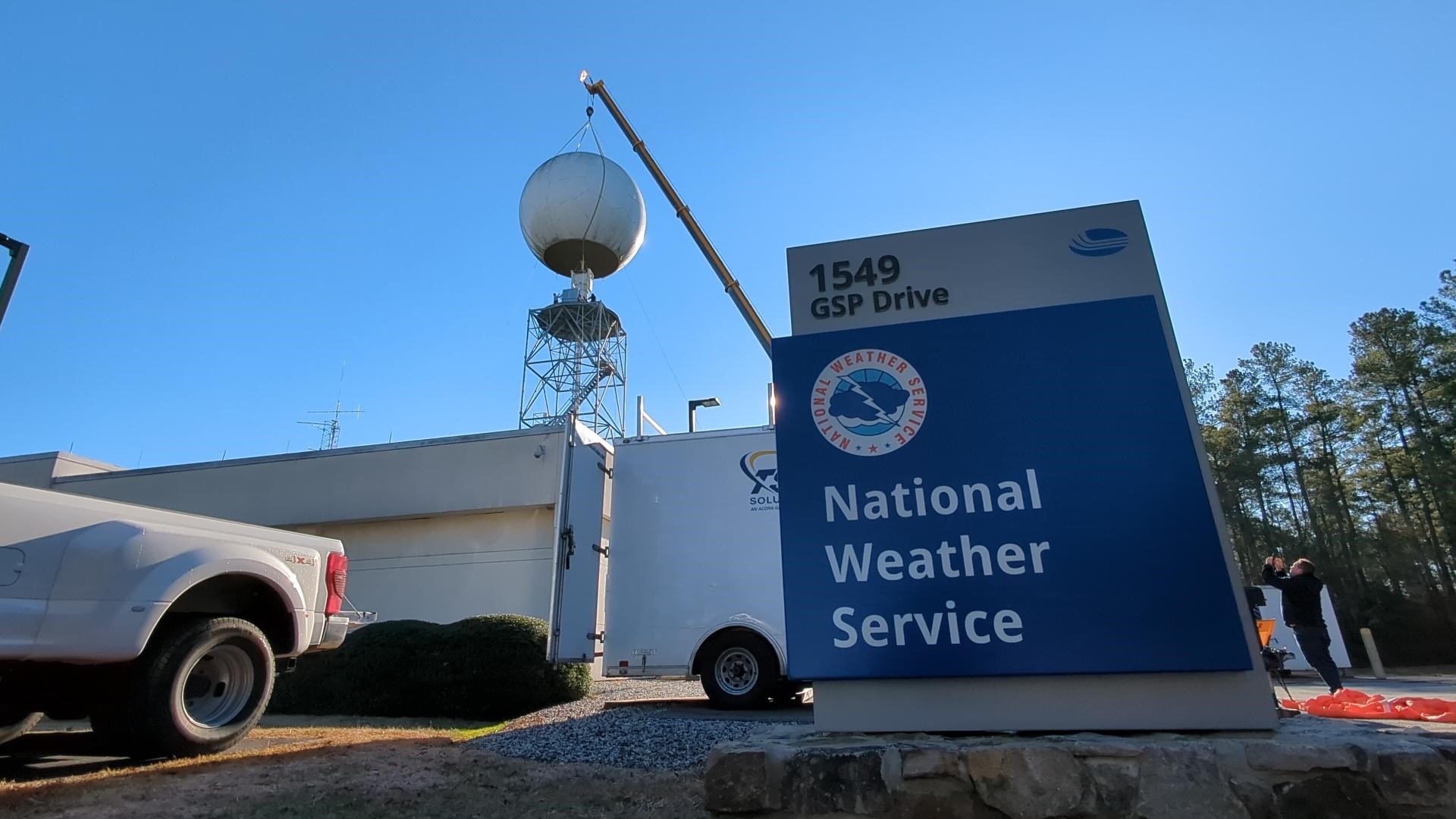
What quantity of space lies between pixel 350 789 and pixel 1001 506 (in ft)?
10.8

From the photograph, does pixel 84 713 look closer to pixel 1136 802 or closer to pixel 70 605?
pixel 70 605

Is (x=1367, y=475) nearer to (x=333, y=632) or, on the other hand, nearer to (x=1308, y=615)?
(x=1308, y=615)

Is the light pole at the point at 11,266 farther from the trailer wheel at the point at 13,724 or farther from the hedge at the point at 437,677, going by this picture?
the hedge at the point at 437,677

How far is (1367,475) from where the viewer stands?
26.6 m

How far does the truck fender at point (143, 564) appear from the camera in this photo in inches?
149

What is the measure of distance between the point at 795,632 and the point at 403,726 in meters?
6.01

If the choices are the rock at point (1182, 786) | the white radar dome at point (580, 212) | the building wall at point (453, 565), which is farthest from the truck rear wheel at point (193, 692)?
the white radar dome at point (580, 212)

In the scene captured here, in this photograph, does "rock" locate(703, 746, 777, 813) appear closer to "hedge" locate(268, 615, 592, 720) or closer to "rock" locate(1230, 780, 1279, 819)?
"rock" locate(1230, 780, 1279, 819)

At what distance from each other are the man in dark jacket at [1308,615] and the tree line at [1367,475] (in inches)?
829

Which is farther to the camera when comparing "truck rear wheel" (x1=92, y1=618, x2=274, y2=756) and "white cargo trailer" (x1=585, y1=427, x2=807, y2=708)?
"white cargo trailer" (x1=585, y1=427, x2=807, y2=708)

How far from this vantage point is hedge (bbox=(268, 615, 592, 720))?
312 inches

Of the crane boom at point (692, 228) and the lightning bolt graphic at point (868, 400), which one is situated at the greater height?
the crane boom at point (692, 228)

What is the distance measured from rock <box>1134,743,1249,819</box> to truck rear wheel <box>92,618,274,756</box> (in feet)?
15.5

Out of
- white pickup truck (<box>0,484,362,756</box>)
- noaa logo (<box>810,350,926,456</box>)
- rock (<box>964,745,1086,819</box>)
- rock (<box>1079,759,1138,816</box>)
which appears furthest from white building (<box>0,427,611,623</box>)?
rock (<box>1079,759,1138,816</box>)
